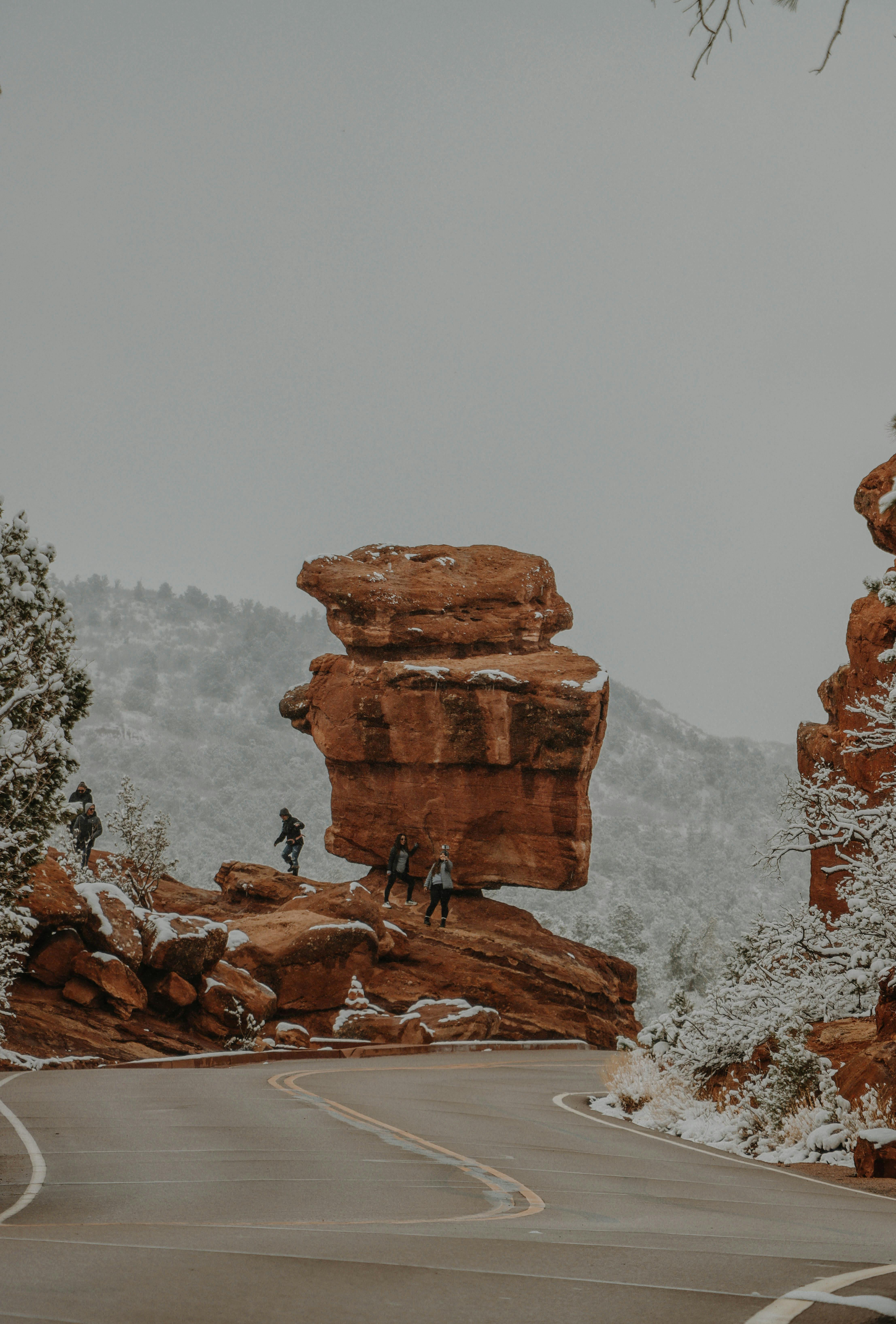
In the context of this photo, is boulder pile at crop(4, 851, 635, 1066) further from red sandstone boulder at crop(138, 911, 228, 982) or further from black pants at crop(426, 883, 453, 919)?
black pants at crop(426, 883, 453, 919)

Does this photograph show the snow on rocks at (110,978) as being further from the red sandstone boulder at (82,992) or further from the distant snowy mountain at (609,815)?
the distant snowy mountain at (609,815)

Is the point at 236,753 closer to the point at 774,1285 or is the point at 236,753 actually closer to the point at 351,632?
the point at 351,632

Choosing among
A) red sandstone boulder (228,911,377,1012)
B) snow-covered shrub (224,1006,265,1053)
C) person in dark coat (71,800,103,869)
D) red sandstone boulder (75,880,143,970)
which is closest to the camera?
red sandstone boulder (75,880,143,970)

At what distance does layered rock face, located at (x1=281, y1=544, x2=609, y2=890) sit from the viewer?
123 feet

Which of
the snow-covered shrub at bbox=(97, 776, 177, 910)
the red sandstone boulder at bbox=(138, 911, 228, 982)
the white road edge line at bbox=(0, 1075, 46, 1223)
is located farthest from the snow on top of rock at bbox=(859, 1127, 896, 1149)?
the snow-covered shrub at bbox=(97, 776, 177, 910)

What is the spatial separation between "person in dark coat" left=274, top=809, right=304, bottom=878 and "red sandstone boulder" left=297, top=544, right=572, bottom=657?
6911 millimetres

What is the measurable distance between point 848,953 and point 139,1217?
458 inches

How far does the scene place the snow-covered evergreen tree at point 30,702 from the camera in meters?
14.8

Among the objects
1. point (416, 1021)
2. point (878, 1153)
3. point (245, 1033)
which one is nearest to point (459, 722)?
point (416, 1021)

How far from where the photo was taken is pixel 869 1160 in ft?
33.7

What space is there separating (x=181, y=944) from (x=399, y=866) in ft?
39.1

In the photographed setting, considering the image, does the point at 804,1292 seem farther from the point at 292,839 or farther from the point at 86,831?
the point at 292,839

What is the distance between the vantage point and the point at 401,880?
37281 mm

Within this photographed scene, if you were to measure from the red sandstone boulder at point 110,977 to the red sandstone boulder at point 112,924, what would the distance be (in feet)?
1.10
